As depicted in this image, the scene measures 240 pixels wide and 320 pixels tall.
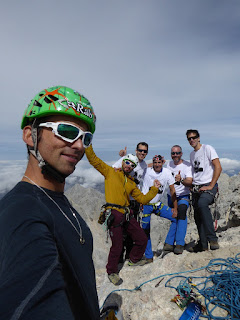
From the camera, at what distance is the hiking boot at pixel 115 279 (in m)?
6.66

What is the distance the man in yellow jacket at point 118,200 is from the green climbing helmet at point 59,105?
3.97 m

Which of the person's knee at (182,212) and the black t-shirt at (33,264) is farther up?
the black t-shirt at (33,264)

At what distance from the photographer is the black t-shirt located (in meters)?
1.04

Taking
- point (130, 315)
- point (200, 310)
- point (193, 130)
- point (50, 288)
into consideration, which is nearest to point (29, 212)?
point (50, 288)

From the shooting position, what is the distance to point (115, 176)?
6660mm

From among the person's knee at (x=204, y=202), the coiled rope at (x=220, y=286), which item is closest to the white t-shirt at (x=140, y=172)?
the person's knee at (x=204, y=202)

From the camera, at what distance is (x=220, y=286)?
192 inches

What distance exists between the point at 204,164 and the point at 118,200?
3.17m

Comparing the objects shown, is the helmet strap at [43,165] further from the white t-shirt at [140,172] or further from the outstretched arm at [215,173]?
the white t-shirt at [140,172]

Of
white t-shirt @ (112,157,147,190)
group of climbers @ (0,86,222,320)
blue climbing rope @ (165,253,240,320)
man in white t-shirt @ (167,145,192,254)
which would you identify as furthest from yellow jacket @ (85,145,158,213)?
group of climbers @ (0,86,222,320)

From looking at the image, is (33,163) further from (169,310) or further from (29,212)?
(169,310)

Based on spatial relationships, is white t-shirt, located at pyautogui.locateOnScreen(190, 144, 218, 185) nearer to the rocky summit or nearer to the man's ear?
the rocky summit

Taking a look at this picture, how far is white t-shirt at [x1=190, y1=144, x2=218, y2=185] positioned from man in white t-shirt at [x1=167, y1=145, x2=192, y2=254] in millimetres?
440

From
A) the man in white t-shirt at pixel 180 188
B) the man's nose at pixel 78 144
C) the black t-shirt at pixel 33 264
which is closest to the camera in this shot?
the black t-shirt at pixel 33 264
